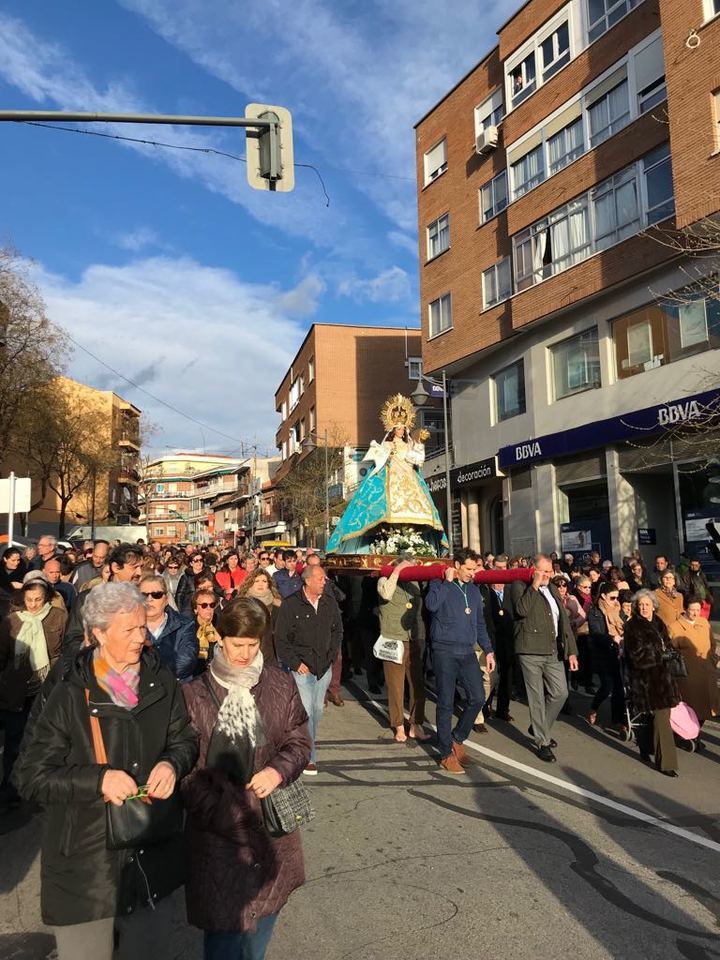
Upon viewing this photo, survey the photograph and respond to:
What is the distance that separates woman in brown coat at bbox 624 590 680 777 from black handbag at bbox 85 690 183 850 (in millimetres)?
5189

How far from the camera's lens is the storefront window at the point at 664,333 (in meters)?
15.4

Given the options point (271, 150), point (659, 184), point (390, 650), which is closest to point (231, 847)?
point (390, 650)

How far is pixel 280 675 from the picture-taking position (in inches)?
118

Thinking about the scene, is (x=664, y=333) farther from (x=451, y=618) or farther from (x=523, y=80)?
(x=451, y=618)

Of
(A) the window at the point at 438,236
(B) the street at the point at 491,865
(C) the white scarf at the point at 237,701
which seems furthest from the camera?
(A) the window at the point at 438,236

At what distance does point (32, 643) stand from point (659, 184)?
16.4 m

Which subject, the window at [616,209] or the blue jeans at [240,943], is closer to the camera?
the blue jeans at [240,943]

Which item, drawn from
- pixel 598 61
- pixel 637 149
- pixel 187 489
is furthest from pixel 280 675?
pixel 187 489

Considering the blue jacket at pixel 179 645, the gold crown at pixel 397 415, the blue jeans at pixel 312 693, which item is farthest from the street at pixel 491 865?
the gold crown at pixel 397 415

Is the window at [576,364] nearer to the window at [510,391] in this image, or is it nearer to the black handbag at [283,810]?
the window at [510,391]

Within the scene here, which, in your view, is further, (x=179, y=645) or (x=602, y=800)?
(x=602, y=800)

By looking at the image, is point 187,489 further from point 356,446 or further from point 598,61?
point 598,61

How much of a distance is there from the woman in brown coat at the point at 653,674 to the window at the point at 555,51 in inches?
715

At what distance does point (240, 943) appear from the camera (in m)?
2.59
